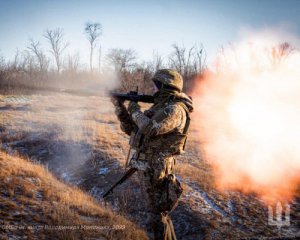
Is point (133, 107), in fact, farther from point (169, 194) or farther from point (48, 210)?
point (48, 210)

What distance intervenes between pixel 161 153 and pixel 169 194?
536 millimetres

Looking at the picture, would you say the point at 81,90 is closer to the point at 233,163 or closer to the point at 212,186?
the point at 212,186

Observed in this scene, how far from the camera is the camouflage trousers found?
3.32 metres

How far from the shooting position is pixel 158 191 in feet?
11.1

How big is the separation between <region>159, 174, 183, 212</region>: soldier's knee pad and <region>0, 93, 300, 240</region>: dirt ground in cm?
160

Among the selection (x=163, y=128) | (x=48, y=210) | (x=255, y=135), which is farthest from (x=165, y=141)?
(x=255, y=135)

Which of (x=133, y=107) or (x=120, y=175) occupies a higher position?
(x=133, y=107)

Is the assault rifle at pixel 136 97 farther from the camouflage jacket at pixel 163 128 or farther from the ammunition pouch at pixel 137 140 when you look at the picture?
the ammunition pouch at pixel 137 140

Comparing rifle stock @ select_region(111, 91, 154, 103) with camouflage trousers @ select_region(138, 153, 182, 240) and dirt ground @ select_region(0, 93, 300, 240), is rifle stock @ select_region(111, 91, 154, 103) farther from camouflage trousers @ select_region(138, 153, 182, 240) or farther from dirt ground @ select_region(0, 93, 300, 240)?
dirt ground @ select_region(0, 93, 300, 240)

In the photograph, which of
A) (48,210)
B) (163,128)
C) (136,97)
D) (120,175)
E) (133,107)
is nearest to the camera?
(163,128)

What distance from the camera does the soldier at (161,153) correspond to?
129 inches

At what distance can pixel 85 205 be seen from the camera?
4621 mm

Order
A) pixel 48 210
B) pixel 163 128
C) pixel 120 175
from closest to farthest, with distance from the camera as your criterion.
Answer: pixel 163 128, pixel 48 210, pixel 120 175

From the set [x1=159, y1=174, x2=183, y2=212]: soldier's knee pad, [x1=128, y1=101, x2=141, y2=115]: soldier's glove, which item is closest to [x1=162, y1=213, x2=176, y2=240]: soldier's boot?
[x1=159, y1=174, x2=183, y2=212]: soldier's knee pad
